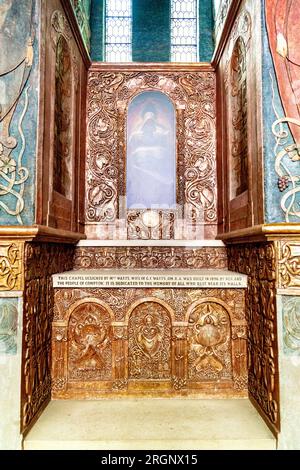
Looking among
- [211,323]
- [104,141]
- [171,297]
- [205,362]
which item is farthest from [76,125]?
[205,362]

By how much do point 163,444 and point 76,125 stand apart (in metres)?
3.50

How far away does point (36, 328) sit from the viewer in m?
2.89

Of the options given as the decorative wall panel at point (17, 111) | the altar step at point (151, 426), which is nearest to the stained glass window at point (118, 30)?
the decorative wall panel at point (17, 111)

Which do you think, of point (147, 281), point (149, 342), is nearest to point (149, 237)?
point (147, 281)

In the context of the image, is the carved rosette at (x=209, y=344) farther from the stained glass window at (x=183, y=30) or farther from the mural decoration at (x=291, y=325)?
the stained glass window at (x=183, y=30)

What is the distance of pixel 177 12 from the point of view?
5.55 meters

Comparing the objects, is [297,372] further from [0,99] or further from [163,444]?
[0,99]

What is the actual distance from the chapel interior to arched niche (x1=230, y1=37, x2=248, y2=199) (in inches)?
1.3

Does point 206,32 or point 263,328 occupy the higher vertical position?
point 206,32

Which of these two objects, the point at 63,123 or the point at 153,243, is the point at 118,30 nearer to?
the point at 63,123

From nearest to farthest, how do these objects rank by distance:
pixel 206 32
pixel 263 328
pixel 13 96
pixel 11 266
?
pixel 11 266, pixel 13 96, pixel 263 328, pixel 206 32

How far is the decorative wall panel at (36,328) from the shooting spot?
8.77ft

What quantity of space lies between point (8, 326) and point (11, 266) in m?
0.47

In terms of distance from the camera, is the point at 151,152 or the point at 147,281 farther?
the point at 151,152
